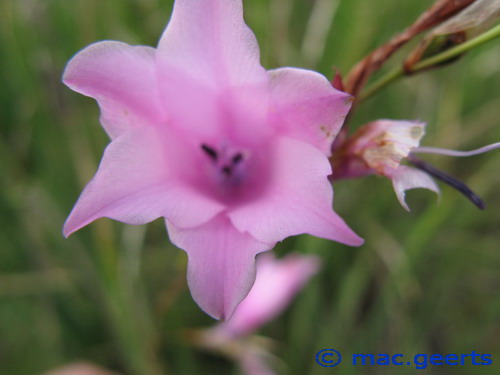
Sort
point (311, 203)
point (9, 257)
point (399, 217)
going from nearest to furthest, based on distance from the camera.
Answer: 1. point (311, 203)
2. point (9, 257)
3. point (399, 217)

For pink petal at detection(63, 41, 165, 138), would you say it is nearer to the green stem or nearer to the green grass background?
the green stem

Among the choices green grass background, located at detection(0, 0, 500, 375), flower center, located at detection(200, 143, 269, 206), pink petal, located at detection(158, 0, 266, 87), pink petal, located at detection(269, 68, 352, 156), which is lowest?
green grass background, located at detection(0, 0, 500, 375)

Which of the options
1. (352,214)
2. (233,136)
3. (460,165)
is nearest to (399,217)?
(352,214)

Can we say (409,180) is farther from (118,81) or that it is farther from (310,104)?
(118,81)

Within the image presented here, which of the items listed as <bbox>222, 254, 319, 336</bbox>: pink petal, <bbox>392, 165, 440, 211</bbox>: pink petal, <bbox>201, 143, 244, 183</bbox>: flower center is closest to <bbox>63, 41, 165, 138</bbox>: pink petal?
<bbox>201, 143, 244, 183</bbox>: flower center

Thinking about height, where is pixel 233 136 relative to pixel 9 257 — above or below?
above

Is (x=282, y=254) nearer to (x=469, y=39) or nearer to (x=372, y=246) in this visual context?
(x=372, y=246)

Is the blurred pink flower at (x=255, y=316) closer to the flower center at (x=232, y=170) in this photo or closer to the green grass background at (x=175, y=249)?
the green grass background at (x=175, y=249)
